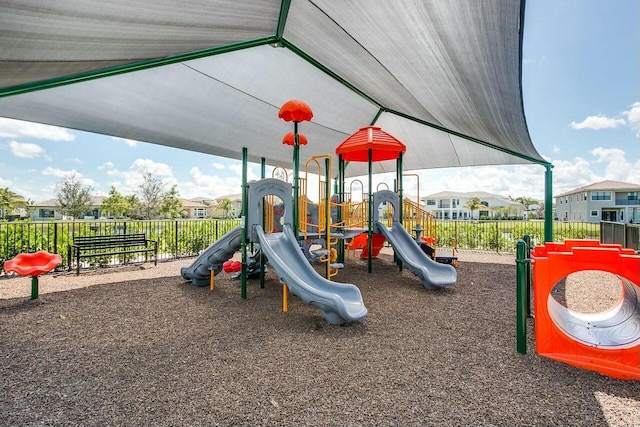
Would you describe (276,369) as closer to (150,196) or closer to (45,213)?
(150,196)

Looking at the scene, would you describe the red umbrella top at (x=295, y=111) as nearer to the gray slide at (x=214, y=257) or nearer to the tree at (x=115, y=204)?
the gray slide at (x=214, y=257)

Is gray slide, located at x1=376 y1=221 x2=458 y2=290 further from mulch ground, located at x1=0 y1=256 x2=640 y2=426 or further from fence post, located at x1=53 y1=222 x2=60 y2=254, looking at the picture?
fence post, located at x1=53 y1=222 x2=60 y2=254

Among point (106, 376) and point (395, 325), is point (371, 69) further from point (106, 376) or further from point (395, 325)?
point (106, 376)

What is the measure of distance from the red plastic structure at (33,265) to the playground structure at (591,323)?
20.9 feet

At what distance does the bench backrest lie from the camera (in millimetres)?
6695

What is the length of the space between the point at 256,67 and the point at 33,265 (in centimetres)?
504


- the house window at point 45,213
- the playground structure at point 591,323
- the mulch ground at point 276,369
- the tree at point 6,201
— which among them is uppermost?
the tree at point 6,201

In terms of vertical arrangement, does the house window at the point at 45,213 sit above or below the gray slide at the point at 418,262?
above

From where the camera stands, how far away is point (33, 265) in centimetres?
493

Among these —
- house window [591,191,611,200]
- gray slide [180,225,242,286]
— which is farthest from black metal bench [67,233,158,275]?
house window [591,191,611,200]

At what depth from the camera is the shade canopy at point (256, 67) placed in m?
2.91

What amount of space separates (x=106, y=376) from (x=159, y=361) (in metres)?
0.39

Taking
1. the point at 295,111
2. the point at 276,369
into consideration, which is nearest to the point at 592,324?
the point at 276,369

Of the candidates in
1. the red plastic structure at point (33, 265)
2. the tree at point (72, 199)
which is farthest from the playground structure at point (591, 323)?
the tree at point (72, 199)
